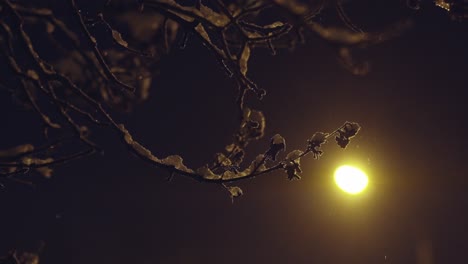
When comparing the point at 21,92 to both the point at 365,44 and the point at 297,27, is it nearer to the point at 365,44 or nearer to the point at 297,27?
the point at 297,27

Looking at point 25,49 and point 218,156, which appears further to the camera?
point 218,156

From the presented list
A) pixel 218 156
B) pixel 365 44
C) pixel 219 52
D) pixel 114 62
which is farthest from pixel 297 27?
pixel 114 62

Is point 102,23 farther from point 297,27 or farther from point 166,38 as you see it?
point 297,27

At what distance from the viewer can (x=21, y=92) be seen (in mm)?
2982

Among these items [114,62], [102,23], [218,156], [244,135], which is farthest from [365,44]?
[114,62]

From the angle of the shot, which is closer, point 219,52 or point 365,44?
point 365,44

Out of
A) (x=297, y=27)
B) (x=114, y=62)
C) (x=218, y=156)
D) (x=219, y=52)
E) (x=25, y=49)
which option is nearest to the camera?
(x=297, y=27)

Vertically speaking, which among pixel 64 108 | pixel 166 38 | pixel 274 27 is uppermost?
pixel 274 27

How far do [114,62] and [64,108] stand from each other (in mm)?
734

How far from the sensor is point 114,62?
3.51 metres

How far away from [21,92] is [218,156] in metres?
1.27

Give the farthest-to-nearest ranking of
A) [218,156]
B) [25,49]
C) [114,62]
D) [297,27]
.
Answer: [114,62] < [218,156] < [25,49] < [297,27]

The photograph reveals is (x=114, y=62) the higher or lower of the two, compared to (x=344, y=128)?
higher

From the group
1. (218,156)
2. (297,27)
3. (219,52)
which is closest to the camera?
(297,27)
